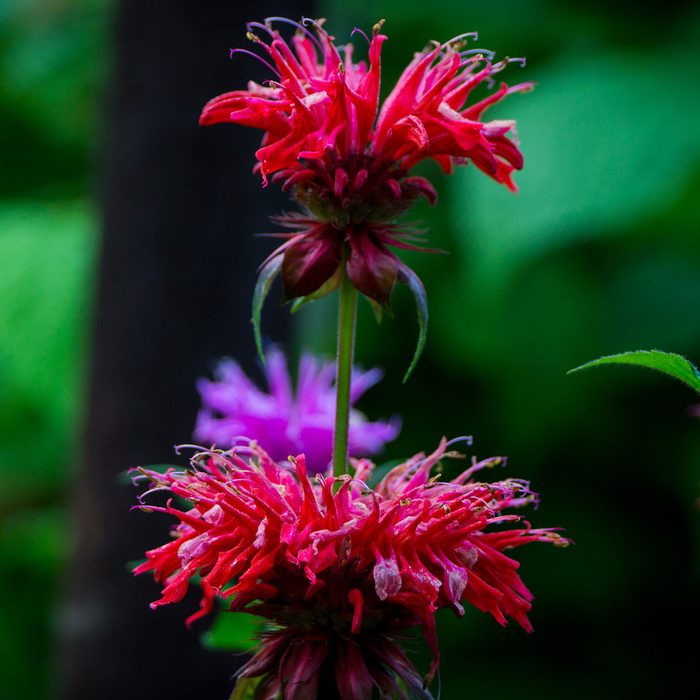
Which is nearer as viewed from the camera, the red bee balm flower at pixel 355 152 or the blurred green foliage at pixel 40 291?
the red bee balm flower at pixel 355 152

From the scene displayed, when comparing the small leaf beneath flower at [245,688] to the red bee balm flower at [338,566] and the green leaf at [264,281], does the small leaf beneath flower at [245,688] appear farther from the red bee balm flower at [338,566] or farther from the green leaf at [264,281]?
the green leaf at [264,281]

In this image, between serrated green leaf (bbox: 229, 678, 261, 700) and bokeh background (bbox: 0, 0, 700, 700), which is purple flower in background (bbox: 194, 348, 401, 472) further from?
serrated green leaf (bbox: 229, 678, 261, 700)

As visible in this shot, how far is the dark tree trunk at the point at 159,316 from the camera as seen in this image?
1.21 m

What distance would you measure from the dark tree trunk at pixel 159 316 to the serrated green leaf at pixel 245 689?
26.5 inches

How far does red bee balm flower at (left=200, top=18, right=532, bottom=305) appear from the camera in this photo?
0.52m

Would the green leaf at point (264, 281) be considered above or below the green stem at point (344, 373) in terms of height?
above

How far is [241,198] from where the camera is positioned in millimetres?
1258

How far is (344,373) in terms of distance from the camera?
54cm

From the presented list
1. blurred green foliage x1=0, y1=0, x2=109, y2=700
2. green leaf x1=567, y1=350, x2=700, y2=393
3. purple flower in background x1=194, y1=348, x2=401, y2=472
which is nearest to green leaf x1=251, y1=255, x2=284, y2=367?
green leaf x1=567, y1=350, x2=700, y2=393

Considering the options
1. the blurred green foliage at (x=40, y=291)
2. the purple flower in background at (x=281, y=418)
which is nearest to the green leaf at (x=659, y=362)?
the purple flower in background at (x=281, y=418)

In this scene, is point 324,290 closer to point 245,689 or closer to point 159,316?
point 245,689

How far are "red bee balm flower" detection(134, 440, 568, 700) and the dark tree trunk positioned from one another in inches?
27.0

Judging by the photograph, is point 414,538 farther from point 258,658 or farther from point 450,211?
point 450,211

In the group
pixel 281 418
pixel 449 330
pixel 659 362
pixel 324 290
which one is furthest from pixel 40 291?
pixel 659 362
